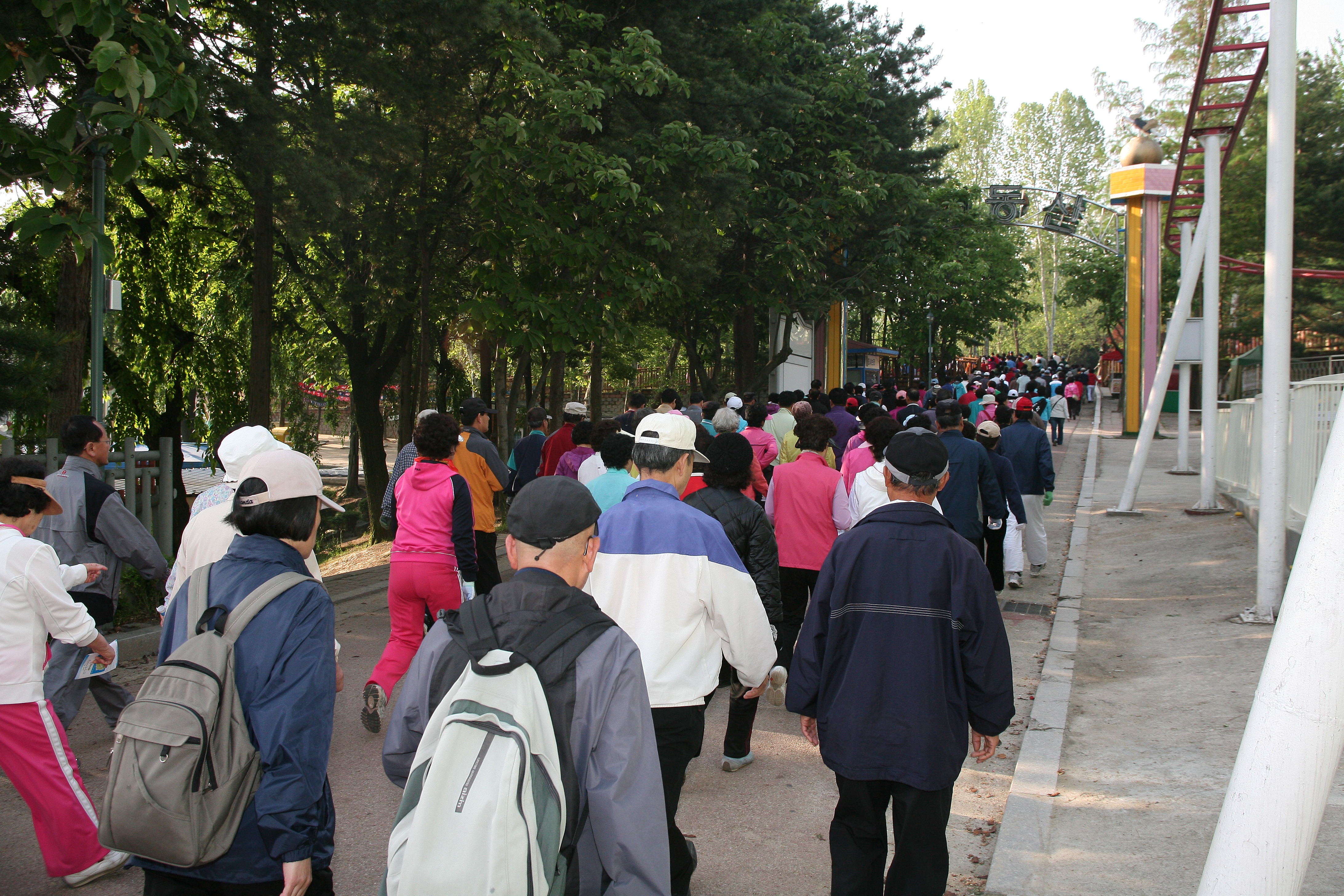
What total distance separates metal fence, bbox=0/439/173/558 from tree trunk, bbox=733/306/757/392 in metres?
14.7

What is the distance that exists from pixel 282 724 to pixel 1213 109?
13.2 m

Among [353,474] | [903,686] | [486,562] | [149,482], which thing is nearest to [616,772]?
[903,686]

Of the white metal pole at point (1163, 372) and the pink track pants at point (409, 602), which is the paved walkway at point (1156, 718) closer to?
the white metal pole at point (1163, 372)

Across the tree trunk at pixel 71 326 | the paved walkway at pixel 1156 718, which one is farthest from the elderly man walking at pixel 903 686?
the tree trunk at pixel 71 326

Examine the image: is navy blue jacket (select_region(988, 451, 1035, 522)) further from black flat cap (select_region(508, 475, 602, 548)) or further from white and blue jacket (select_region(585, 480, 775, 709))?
black flat cap (select_region(508, 475, 602, 548))

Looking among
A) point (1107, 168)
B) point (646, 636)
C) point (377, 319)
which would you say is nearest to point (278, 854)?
point (646, 636)

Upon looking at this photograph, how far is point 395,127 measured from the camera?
1068cm

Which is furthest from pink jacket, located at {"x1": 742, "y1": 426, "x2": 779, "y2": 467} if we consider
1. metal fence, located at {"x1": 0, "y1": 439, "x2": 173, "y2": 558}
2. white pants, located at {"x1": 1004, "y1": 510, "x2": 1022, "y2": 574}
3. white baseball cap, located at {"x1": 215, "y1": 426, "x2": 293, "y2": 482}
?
white baseball cap, located at {"x1": 215, "y1": 426, "x2": 293, "y2": 482}

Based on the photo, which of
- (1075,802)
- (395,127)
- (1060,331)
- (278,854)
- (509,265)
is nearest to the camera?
(278,854)

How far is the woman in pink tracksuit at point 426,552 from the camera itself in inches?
234

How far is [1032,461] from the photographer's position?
405 inches

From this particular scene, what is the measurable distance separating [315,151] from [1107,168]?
57943 millimetres

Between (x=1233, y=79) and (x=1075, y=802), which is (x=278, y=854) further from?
(x=1233, y=79)

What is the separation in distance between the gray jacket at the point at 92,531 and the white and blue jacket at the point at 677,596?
2.79 metres
